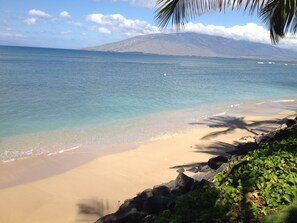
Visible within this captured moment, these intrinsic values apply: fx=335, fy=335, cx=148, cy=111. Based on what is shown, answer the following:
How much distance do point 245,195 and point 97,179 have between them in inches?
192

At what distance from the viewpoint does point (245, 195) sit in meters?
4.68

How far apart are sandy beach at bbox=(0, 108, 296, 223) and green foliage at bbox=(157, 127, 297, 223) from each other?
2.63 metres

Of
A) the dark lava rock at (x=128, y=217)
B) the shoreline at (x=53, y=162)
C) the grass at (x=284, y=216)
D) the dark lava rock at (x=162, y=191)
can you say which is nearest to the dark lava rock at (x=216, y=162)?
the dark lava rock at (x=162, y=191)

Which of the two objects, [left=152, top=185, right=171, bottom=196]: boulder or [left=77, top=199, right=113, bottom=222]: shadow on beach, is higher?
[left=152, top=185, right=171, bottom=196]: boulder

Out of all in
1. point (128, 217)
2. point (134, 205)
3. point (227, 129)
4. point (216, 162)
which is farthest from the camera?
point (227, 129)

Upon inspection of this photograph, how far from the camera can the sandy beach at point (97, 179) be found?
6973mm

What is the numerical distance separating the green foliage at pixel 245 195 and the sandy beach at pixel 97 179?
2.63 metres

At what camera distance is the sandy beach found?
275 inches

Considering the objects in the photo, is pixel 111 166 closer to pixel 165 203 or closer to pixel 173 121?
pixel 165 203

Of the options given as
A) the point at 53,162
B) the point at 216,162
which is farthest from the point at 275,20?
the point at 53,162

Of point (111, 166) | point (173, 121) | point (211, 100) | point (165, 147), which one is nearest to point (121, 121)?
point (173, 121)

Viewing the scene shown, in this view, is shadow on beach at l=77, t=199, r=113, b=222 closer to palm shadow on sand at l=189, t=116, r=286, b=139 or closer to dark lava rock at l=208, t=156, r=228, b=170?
dark lava rock at l=208, t=156, r=228, b=170

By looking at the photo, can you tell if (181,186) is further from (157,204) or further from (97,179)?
(97,179)

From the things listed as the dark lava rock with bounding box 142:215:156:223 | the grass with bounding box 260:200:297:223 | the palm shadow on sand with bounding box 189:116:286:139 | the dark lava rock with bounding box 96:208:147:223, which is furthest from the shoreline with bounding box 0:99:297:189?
the grass with bounding box 260:200:297:223
